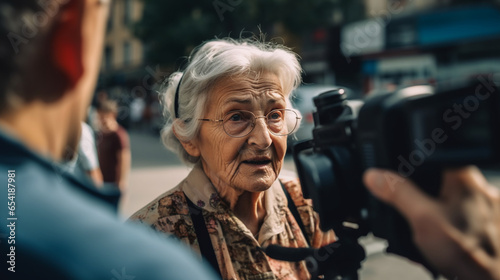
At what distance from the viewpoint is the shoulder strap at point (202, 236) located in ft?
4.56

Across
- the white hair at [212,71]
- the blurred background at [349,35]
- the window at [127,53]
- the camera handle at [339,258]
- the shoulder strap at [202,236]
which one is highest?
A: the window at [127,53]

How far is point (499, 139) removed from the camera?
789 millimetres

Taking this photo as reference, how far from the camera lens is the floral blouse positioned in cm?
142

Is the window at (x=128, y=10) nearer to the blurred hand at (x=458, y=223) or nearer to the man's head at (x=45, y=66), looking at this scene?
the man's head at (x=45, y=66)

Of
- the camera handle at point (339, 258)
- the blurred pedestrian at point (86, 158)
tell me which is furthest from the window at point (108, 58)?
the camera handle at point (339, 258)

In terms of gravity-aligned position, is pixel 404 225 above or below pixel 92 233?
below

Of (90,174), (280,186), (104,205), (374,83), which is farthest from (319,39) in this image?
(104,205)

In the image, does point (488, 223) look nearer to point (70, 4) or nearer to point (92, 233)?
point (92, 233)

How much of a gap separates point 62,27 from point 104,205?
0.26 m

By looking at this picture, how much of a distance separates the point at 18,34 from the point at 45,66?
6 centimetres

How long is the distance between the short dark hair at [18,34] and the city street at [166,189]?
840 millimetres

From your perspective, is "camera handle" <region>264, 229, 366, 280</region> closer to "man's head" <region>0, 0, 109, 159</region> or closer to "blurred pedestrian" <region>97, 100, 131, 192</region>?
"man's head" <region>0, 0, 109, 159</region>

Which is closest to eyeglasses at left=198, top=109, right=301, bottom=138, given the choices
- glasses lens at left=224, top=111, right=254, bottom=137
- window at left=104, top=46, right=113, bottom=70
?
glasses lens at left=224, top=111, right=254, bottom=137

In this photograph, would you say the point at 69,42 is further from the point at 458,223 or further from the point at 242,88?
the point at 242,88
